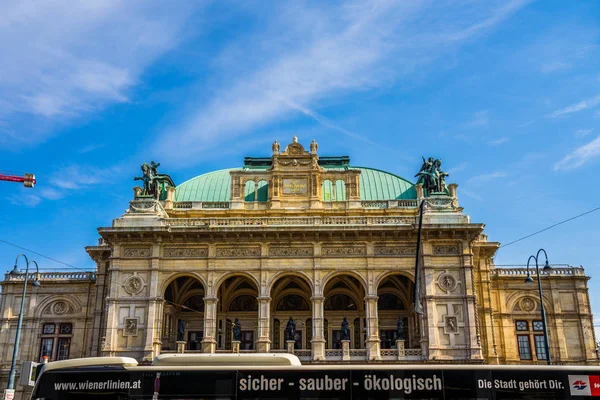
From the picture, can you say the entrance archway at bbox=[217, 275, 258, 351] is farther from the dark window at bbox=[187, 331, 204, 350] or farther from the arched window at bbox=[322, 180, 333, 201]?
the arched window at bbox=[322, 180, 333, 201]

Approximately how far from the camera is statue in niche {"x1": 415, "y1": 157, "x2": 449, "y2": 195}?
4369 cm

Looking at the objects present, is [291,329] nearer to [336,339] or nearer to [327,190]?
[336,339]

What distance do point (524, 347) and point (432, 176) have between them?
1424 cm

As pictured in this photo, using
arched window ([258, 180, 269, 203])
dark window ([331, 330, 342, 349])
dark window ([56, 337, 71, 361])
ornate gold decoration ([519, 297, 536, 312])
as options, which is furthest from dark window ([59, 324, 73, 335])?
ornate gold decoration ([519, 297, 536, 312])

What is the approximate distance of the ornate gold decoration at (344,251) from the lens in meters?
40.5

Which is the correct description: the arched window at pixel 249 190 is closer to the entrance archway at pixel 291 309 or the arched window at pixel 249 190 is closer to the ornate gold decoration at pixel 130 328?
the entrance archway at pixel 291 309

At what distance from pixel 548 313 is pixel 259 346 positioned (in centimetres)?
2182

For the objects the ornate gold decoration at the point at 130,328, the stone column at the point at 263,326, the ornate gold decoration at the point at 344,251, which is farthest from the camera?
the ornate gold decoration at the point at 344,251

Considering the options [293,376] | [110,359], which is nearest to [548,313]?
[293,376]

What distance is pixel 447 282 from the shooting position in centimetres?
3975

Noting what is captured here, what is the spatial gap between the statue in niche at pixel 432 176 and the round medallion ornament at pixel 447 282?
21.4ft

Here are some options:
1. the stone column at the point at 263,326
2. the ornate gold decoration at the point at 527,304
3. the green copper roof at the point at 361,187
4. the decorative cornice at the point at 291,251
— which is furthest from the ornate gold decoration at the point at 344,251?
the ornate gold decoration at the point at 527,304

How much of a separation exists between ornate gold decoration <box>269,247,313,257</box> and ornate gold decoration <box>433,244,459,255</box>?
8174 millimetres

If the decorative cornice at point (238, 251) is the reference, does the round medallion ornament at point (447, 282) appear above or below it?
below
